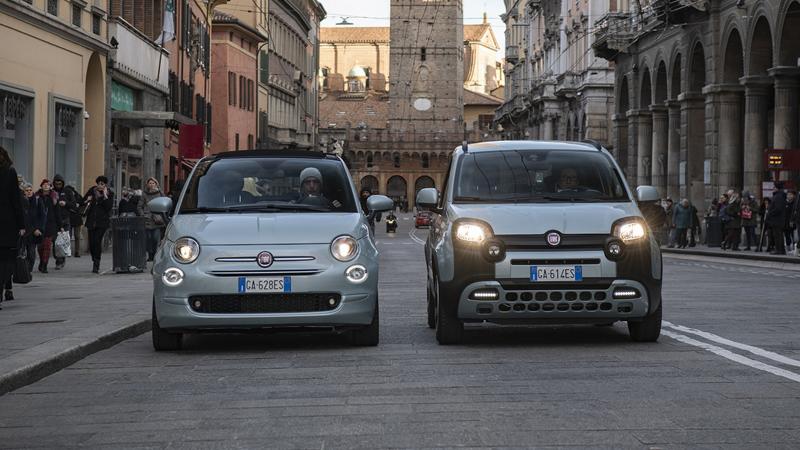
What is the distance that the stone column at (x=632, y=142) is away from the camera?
58406 millimetres

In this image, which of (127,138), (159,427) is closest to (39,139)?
(127,138)

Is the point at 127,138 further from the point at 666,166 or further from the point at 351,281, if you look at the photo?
the point at 351,281

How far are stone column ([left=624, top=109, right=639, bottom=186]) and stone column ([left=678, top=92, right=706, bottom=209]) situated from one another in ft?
30.5

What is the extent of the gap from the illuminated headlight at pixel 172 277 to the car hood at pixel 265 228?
293 mm

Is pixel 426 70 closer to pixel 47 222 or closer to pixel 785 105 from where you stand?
pixel 785 105

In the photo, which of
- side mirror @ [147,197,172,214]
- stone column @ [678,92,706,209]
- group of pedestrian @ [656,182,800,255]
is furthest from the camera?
stone column @ [678,92,706,209]

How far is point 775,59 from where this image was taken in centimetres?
3953

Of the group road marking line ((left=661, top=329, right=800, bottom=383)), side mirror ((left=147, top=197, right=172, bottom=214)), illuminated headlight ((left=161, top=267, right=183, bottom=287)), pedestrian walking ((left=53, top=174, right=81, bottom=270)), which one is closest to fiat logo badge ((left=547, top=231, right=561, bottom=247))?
road marking line ((left=661, top=329, right=800, bottom=383))

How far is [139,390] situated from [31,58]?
771 inches

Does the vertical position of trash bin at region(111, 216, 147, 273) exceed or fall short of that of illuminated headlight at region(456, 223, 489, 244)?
it falls short

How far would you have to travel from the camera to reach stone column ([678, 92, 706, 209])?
4828cm

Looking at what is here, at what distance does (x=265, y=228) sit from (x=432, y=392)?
10.4ft

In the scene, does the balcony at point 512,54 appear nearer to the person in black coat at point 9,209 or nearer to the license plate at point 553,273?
the person in black coat at point 9,209

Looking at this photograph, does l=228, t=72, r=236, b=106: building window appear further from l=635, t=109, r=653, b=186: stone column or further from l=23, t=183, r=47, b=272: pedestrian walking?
l=23, t=183, r=47, b=272: pedestrian walking
